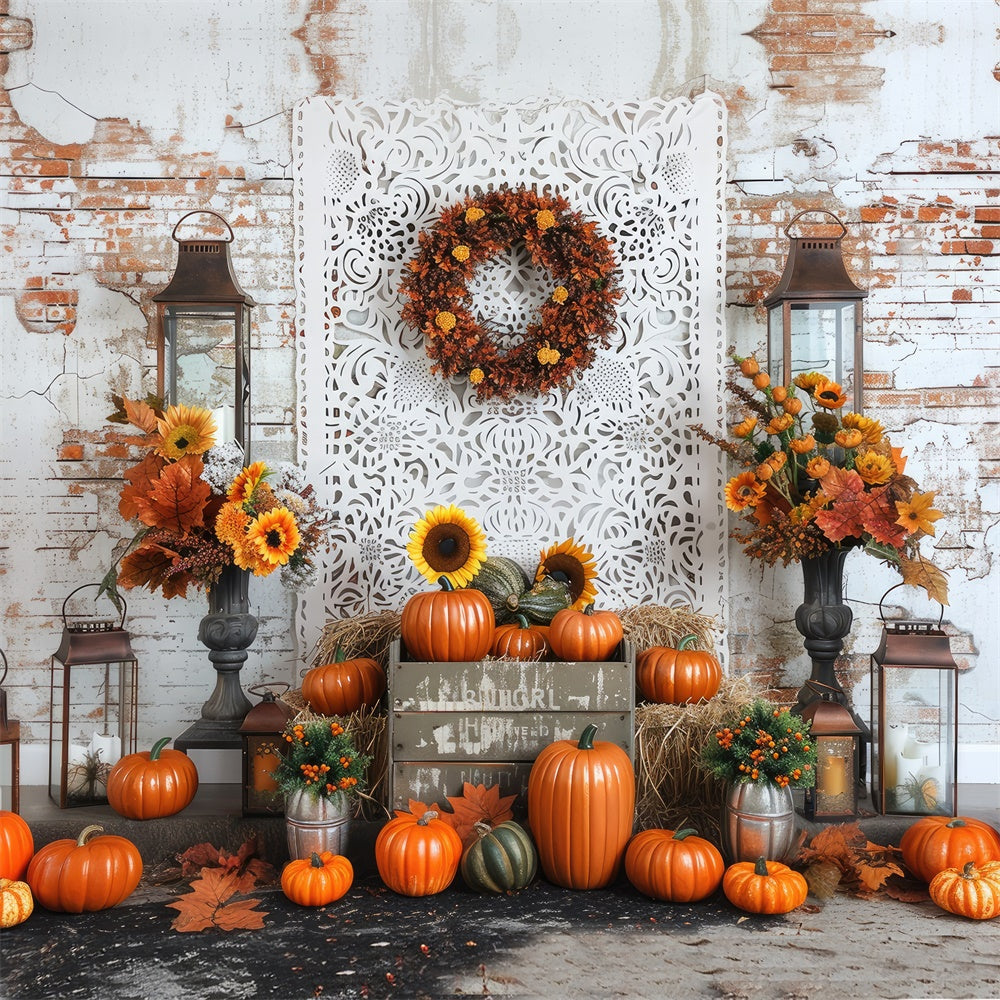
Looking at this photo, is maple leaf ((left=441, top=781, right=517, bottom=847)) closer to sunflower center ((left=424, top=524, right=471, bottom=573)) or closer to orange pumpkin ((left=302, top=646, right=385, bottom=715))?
orange pumpkin ((left=302, top=646, right=385, bottom=715))

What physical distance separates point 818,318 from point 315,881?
243 centimetres

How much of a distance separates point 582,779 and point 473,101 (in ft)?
8.09

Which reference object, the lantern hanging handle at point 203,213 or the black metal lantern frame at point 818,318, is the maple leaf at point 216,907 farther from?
the black metal lantern frame at point 818,318

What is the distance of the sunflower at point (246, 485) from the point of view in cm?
275

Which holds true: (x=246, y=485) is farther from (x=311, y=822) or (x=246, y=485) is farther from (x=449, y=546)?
(x=311, y=822)

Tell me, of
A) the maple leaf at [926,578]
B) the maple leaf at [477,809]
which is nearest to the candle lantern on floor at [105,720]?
the maple leaf at [477,809]

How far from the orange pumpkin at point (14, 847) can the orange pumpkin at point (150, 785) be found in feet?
0.93

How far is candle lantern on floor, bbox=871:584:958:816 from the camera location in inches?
104

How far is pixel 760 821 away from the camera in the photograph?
239cm

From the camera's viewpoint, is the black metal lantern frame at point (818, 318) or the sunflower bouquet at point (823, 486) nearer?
the sunflower bouquet at point (823, 486)

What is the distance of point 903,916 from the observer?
2.29 m

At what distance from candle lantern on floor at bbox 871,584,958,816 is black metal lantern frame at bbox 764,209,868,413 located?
845 millimetres

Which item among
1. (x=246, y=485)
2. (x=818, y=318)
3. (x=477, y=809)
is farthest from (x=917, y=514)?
(x=246, y=485)

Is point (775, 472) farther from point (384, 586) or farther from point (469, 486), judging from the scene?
point (384, 586)
